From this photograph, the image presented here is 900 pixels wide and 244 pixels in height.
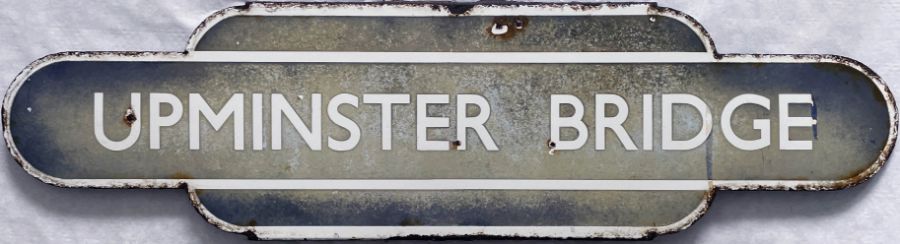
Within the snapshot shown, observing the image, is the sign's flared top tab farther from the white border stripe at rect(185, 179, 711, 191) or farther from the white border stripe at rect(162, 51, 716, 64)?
the white border stripe at rect(185, 179, 711, 191)

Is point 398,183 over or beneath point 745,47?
beneath

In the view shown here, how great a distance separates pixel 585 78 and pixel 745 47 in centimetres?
20

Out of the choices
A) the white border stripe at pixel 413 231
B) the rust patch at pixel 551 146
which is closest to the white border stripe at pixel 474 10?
the rust patch at pixel 551 146

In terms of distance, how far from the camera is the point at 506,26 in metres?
0.93

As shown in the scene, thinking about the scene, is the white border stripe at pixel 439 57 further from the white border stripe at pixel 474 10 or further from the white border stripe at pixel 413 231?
the white border stripe at pixel 413 231

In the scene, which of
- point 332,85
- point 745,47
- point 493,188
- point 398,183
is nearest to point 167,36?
point 332,85

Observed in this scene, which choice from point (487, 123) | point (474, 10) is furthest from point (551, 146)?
point (474, 10)

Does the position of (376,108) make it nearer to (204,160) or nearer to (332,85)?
(332,85)

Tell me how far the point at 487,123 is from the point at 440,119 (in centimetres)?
6

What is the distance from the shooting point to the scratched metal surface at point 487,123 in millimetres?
932

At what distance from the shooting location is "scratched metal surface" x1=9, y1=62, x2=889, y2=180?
0.93 meters

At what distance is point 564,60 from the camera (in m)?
0.93

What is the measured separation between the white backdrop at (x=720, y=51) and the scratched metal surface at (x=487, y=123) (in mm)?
41

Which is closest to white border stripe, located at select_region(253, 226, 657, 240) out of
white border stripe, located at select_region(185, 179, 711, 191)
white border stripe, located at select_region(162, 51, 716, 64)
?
white border stripe, located at select_region(185, 179, 711, 191)
